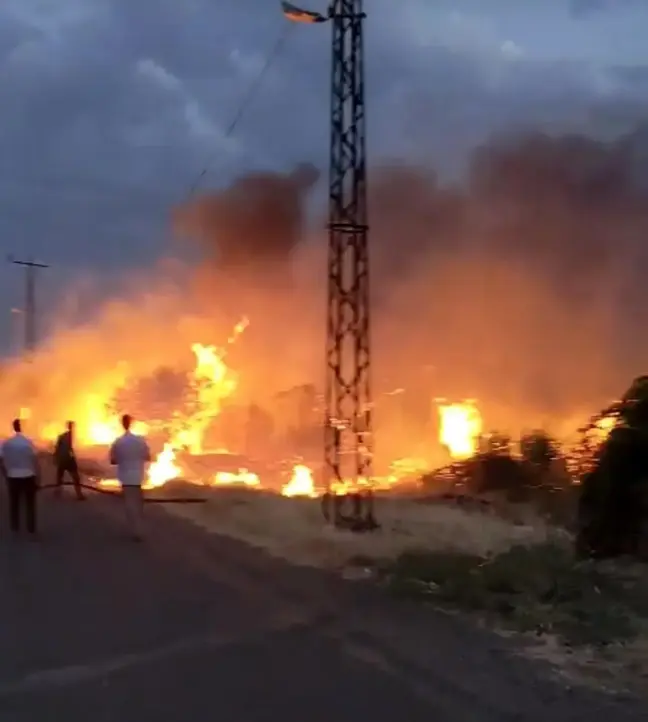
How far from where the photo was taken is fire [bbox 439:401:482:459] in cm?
3306

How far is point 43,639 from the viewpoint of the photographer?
864 centimetres

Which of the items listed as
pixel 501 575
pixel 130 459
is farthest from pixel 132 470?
pixel 501 575

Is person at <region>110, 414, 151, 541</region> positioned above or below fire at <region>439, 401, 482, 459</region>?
below

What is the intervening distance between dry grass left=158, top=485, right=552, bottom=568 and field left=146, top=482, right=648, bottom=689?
2 centimetres

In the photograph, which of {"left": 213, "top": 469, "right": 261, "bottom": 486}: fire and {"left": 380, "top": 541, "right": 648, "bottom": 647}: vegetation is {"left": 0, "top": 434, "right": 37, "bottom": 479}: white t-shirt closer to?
{"left": 380, "top": 541, "right": 648, "bottom": 647}: vegetation

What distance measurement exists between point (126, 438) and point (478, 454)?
55.9ft

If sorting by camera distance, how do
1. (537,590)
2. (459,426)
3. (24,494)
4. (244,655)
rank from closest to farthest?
(244,655) → (537,590) → (24,494) → (459,426)

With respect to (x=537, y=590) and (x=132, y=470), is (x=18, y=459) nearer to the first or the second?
(x=132, y=470)

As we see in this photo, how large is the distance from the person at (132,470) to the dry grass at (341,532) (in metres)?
1.67

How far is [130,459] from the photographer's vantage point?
14.8 meters

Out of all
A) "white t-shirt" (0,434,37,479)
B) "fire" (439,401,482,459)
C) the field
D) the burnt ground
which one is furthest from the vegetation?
"fire" (439,401,482,459)

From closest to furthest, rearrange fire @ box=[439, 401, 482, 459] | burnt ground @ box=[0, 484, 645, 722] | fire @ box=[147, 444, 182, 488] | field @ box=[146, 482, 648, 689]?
burnt ground @ box=[0, 484, 645, 722] < field @ box=[146, 482, 648, 689] < fire @ box=[147, 444, 182, 488] < fire @ box=[439, 401, 482, 459]

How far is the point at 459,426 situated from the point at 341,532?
680 inches

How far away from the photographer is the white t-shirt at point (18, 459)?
15266 millimetres
